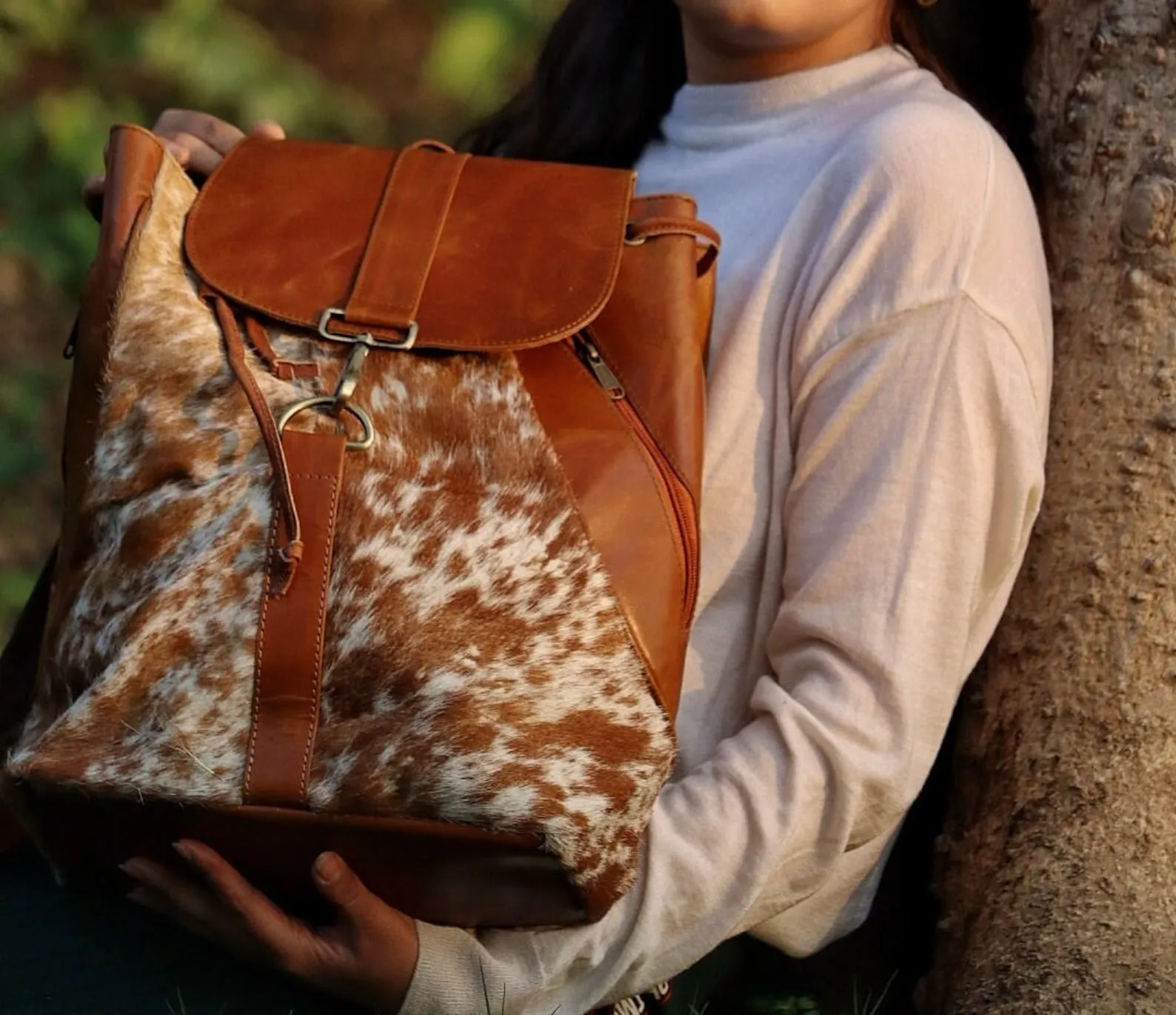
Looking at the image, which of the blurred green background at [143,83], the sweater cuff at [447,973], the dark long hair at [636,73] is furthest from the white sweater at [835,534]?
the blurred green background at [143,83]

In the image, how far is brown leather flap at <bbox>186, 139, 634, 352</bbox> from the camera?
106 cm

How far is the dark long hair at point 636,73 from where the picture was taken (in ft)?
4.71

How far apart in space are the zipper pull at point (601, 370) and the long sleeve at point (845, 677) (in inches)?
7.3

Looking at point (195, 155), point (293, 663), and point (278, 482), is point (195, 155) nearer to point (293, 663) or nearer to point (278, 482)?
point (278, 482)

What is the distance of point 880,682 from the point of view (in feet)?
3.66

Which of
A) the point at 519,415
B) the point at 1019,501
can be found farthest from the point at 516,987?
the point at 1019,501

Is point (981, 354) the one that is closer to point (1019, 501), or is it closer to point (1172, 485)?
point (1019, 501)

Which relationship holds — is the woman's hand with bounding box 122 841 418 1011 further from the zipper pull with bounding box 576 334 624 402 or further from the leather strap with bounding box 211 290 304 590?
the zipper pull with bounding box 576 334 624 402

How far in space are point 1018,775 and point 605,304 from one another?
57cm

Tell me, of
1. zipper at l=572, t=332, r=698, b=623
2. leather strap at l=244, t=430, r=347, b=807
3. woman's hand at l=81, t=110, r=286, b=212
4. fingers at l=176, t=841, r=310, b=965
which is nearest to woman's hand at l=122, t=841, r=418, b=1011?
fingers at l=176, t=841, r=310, b=965

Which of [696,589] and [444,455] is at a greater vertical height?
[444,455]

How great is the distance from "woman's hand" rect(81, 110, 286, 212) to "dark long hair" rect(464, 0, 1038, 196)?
1.38ft

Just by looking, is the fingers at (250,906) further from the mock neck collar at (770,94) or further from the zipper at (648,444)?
the mock neck collar at (770,94)

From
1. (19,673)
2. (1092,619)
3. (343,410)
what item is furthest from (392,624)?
(1092,619)
